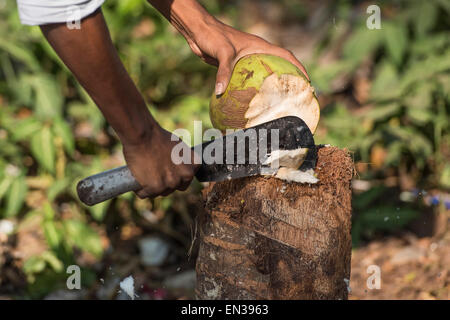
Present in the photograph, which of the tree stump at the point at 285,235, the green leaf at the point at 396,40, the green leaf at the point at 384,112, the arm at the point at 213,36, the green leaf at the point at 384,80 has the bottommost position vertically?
the tree stump at the point at 285,235

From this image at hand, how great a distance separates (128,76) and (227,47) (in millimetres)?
377

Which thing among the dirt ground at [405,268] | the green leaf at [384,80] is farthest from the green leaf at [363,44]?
the dirt ground at [405,268]

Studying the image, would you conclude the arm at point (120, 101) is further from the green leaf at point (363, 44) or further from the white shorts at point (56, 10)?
the green leaf at point (363, 44)

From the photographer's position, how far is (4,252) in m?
2.90

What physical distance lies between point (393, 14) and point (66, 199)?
2521mm

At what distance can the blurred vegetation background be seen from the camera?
2893 mm

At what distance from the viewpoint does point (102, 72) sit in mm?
1513

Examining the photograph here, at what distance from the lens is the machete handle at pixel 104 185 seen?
1.67 meters

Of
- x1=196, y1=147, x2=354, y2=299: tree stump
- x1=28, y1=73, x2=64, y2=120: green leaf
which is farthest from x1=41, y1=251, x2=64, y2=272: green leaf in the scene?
x1=196, y1=147, x2=354, y2=299: tree stump

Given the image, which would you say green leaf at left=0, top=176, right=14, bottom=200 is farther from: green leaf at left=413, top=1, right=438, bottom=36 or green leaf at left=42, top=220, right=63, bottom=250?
green leaf at left=413, top=1, right=438, bottom=36

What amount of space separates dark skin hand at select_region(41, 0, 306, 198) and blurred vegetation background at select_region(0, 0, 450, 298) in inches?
44.0

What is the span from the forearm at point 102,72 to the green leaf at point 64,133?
132 centimetres

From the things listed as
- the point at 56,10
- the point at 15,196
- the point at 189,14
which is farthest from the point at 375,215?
the point at 56,10

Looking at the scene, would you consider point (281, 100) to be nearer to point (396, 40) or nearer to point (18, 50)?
point (18, 50)
